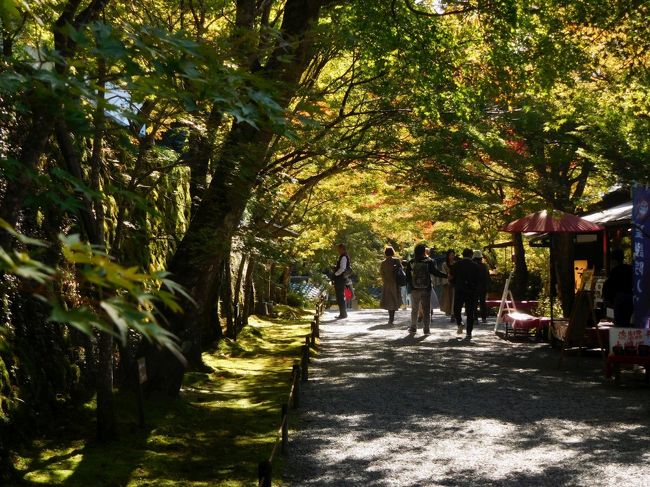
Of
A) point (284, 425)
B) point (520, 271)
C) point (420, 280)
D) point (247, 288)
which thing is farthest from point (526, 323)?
point (284, 425)

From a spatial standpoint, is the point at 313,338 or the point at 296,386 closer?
the point at 296,386

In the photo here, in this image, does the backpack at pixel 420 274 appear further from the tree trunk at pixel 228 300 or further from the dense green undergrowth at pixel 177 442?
the dense green undergrowth at pixel 177 442

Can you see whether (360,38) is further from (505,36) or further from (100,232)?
(100,232)

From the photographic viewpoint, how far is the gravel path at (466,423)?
750cm

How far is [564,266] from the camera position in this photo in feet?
69.8

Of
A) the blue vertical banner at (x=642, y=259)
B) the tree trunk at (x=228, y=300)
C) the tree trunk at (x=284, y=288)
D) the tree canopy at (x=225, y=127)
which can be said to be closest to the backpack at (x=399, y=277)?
the tree canopy at (x=225, y=127)

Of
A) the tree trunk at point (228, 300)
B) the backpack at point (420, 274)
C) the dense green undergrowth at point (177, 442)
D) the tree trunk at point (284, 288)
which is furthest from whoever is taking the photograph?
the tree trunk at point (284, 288)

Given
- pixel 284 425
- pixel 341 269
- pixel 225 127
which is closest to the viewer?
pixel 284 425

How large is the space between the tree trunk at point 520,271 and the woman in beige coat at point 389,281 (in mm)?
5982

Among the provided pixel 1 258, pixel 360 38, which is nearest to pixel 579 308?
pixel 360 38

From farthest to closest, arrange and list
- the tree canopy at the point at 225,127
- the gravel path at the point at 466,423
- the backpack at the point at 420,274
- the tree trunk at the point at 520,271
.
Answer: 1. the tree trunk at the point at 520,271
2. the backpack at the point at 420,274
3. the gravel path at the point at 466,423
4. the tree canopy at the point at 225,127

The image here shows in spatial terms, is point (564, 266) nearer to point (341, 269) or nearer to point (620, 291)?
point (341, 269)

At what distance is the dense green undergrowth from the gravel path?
0.46 meters

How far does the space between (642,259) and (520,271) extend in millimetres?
15694
